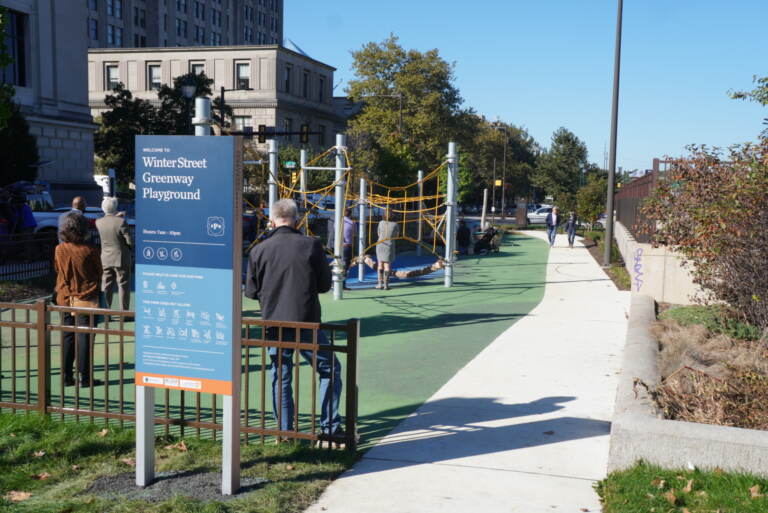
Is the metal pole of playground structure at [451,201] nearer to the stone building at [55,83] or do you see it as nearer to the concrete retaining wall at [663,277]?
the concrete retaining wall at [663,277]

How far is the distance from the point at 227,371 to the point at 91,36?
82084 millimetres

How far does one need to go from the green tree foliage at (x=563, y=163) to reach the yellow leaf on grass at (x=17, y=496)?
180 feet

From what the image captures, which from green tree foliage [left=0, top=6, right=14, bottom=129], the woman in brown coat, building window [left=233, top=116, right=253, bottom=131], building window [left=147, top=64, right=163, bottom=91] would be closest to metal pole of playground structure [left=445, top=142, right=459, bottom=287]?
green tree foliage [left=0, top=6, right=14, bottom=129]

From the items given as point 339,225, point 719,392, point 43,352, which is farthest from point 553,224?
point 43,352

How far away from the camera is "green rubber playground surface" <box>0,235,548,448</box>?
6844 mm

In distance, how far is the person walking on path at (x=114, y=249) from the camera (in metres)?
9.75

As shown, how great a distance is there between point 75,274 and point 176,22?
88.2 meters

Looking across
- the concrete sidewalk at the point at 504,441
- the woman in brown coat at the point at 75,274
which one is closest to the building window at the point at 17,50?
the woman in brown coat at the point at 75,274

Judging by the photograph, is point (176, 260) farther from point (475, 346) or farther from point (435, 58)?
point (435, 58)

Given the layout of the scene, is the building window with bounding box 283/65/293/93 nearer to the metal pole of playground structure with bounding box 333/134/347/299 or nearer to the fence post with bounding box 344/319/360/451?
the metal pole of playground structure with bounding box 333/134/347/299

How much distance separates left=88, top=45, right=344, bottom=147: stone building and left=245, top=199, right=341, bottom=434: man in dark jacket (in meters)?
62.8

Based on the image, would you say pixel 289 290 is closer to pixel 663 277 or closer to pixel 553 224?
pixel 663 277

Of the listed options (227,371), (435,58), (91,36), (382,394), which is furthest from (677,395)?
(91,36)

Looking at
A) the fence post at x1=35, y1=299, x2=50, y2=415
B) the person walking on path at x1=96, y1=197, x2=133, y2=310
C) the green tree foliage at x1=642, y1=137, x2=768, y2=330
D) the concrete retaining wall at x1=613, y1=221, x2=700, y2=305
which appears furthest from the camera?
the concrete retaining wall at x1=613, y1=221, x2=700, y2=305
